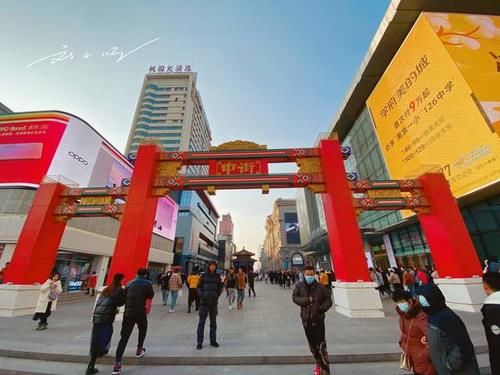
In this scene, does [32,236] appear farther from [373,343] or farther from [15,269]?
[373,343]

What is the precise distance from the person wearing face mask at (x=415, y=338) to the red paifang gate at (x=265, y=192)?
5.59 metres

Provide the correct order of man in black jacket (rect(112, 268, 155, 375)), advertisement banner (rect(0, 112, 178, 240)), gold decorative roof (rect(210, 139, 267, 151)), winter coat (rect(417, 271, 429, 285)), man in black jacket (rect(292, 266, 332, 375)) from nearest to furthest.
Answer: man in black jacket (rect(292, 266, 332, 375)) < man in black jacket (rect(112, 268, 155, 375)) < winter coat (rect(417, 271, 429, 285)) < gold decorative roof (rect(210, 139, 267, 151)) < advertisement banner (rect(0, 112, 178, 240))

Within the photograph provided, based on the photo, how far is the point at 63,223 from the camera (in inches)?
403

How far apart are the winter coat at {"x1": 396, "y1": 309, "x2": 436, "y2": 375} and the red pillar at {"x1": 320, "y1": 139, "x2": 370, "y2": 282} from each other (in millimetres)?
5754

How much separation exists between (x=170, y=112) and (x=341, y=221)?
5792cm

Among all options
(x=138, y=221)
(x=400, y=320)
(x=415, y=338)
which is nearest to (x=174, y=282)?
(x=138, y=221)

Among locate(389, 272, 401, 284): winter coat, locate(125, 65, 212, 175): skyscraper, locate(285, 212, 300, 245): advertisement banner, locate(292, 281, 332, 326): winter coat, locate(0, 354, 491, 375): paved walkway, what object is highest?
locate(125, 65, 212, 175): skyscraper

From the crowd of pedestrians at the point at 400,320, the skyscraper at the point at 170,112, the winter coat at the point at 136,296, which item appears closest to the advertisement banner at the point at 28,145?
the crowd of pedestrians at the point at 400,320

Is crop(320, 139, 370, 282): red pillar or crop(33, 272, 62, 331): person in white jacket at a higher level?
crop(320, 139, 370, 282): red pillar

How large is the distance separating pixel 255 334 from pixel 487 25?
72.0ft

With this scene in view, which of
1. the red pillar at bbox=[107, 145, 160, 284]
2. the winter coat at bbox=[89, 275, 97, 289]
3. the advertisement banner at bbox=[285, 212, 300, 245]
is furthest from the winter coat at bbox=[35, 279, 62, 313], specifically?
the advertisement banner at bbox=[285, 212, 300, 245]

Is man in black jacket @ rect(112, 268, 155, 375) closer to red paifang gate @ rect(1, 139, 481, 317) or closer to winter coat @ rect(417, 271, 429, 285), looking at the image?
red paifang gate @ rect(1, 139, 481, 317)

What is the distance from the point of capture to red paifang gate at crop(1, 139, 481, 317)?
8453mm

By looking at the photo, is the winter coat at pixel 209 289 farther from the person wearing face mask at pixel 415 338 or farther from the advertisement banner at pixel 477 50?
the advertisement banner at pixel 477 50
